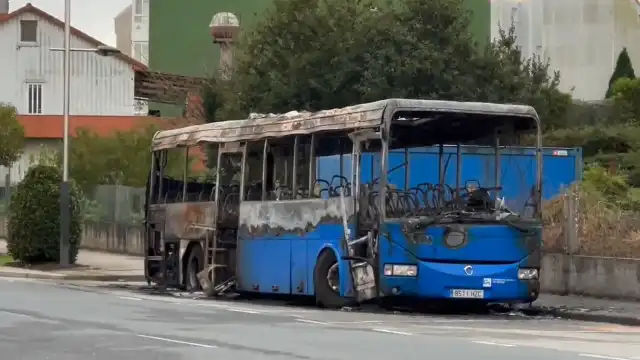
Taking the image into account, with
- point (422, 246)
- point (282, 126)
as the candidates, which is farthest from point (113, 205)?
point (422, 246)

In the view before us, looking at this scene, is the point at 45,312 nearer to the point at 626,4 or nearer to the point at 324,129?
the point at 324,129

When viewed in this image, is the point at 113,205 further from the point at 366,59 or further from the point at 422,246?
the point at 422,246

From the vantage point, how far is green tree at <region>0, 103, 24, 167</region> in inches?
1871

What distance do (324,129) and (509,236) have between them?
3541 millimetres

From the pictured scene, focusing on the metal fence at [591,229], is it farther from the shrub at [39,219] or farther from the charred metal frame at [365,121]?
the shrub at [39,219]

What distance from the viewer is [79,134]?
4553cm

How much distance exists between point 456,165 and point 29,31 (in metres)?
49.8

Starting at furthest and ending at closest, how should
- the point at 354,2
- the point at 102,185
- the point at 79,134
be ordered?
the point at 79,134 → the point at 102,185 → the point at 354,2

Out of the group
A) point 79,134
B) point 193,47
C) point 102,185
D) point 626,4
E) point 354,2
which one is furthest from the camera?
point 193,47

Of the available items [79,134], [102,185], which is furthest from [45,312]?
[79,134]

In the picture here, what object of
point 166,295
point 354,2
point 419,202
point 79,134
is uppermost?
point 354,2

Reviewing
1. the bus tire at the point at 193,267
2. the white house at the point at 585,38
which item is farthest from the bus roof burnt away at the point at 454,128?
the white house at the point at 585,38

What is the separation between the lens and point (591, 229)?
873 inches

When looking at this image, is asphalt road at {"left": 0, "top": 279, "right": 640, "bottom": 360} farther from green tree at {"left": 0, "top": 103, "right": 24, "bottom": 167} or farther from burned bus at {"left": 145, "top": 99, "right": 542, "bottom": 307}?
green tree at {"left": 0, "top": 103, "right": 24, "bottom": 167}
